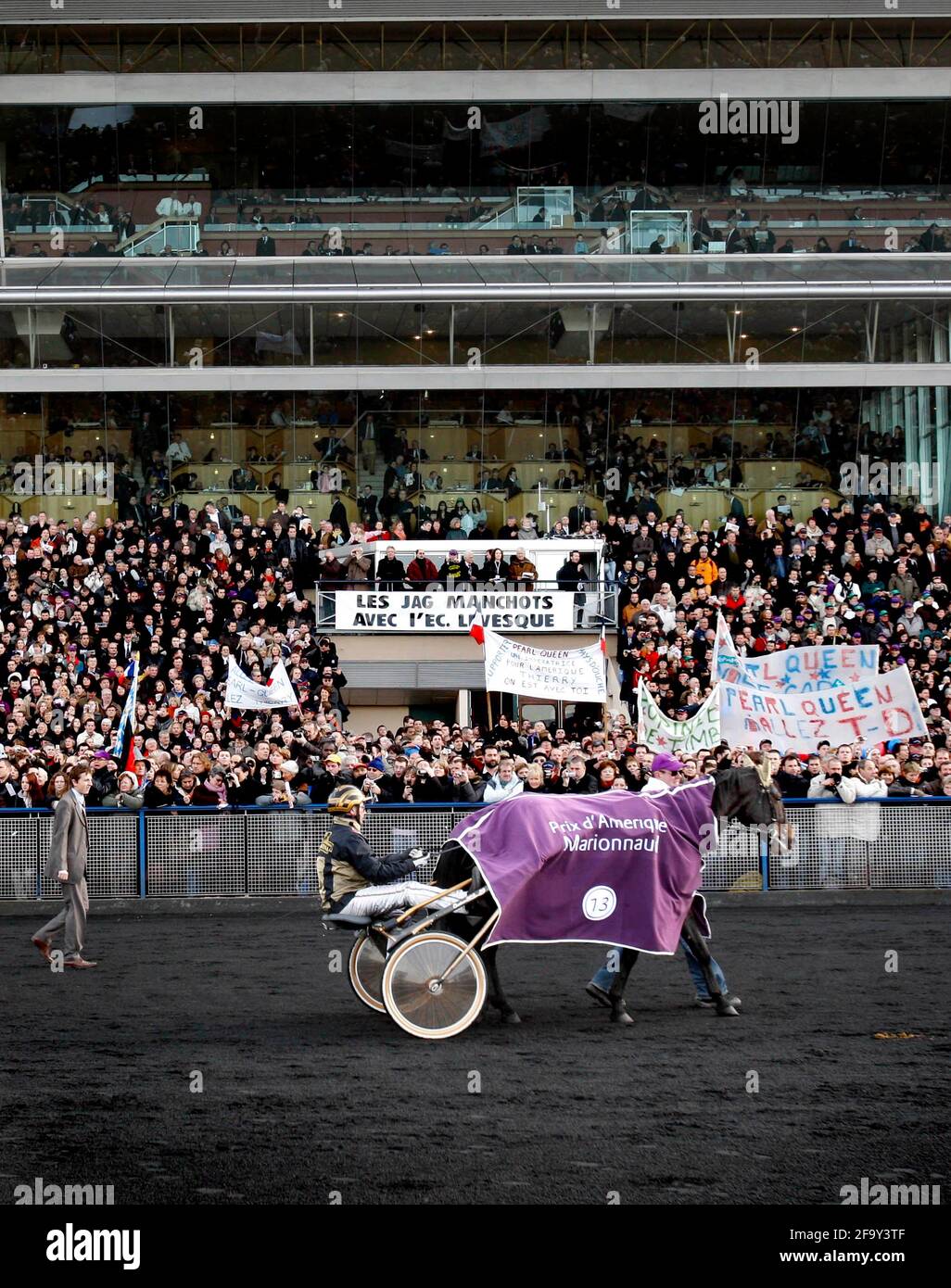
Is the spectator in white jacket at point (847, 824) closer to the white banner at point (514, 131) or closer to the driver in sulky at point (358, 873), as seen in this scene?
the driver in sulky at point (358, 873)

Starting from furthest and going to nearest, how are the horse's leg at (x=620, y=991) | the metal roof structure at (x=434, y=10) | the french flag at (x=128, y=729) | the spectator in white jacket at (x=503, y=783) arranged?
the metal roof structure at (x=434, y=10)
the french flag at (x=128, y=729)
the spectator in white jacket at (x=503, y=783)
the horse's leg at (x=620, y=991)

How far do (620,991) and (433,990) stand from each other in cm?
159

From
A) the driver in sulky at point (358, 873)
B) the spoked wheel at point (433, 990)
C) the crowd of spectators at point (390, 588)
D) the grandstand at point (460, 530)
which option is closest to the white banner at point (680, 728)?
the grandstand at point (460, 530)

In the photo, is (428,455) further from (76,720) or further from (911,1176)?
(911,1176)

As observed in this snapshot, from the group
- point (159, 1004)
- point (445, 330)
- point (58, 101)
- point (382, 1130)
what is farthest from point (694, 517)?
point (382, 1130)

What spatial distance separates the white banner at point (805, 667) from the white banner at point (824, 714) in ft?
0.78

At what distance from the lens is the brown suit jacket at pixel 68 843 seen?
15.6 metres

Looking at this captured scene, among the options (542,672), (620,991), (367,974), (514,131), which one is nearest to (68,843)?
(367,974)

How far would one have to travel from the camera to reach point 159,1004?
13.4 meters

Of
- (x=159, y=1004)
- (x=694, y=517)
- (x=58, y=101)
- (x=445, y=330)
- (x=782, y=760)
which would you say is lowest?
(x=159, y=1004)

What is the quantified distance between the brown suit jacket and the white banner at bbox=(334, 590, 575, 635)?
52.7 ft

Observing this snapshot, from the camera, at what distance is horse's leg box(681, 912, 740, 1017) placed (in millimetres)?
12516

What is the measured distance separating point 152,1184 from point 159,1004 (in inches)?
222

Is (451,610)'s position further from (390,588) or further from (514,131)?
(514,131)
